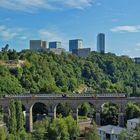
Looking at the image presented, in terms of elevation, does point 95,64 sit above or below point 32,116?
above

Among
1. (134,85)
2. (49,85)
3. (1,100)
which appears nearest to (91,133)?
(1,100)

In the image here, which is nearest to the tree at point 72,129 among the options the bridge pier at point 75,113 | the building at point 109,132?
the building at point 109,132

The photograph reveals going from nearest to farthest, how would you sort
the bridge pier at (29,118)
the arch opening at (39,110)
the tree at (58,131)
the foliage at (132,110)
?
the tree at (58,131) → the foliage at (132,110) → the bridge pier at (29,118) → the arch opening at (39,110)

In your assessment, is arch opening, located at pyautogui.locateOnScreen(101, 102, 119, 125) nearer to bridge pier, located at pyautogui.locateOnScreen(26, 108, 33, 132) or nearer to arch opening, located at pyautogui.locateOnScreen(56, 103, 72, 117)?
arch opening, located at pyautogui.locateOnScreen(56, 103, 72, 117)

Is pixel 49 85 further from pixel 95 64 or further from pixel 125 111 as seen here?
pixel 95 64

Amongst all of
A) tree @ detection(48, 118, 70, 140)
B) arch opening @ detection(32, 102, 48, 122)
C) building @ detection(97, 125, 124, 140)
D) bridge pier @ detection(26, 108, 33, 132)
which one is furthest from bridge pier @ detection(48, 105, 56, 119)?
tree @ detection(48, 118, 70, 140)

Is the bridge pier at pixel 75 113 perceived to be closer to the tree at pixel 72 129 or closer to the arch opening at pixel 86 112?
the arch opening at pixel 86 112

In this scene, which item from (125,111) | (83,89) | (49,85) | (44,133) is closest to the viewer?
(44,133)
